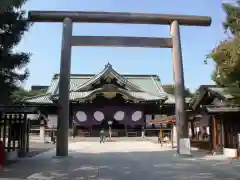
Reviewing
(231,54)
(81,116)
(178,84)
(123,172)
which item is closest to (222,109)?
(178,84)

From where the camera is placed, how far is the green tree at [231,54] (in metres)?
10.9

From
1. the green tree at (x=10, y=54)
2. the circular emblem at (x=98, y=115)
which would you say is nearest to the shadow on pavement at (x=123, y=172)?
the green tree at (x=10, y=54)

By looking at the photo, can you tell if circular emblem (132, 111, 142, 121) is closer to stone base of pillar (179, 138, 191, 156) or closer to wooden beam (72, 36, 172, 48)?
wooden beam (72, 36, 172, 48)

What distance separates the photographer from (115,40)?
16.4 meters

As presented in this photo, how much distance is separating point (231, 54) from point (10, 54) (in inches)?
287

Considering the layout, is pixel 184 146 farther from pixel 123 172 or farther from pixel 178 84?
pixel 123 172

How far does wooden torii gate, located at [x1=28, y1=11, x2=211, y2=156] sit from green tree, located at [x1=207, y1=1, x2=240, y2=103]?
3349 mm

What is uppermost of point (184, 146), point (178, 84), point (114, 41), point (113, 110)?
point (114, 41)

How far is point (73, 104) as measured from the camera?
3506 cm

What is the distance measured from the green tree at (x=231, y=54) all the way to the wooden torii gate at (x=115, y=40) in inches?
132

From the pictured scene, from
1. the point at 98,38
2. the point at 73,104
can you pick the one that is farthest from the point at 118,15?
the point at 73,104

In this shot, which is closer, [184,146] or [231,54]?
[231,54]

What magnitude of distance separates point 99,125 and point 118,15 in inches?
830

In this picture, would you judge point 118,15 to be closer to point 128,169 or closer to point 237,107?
point 237,107
